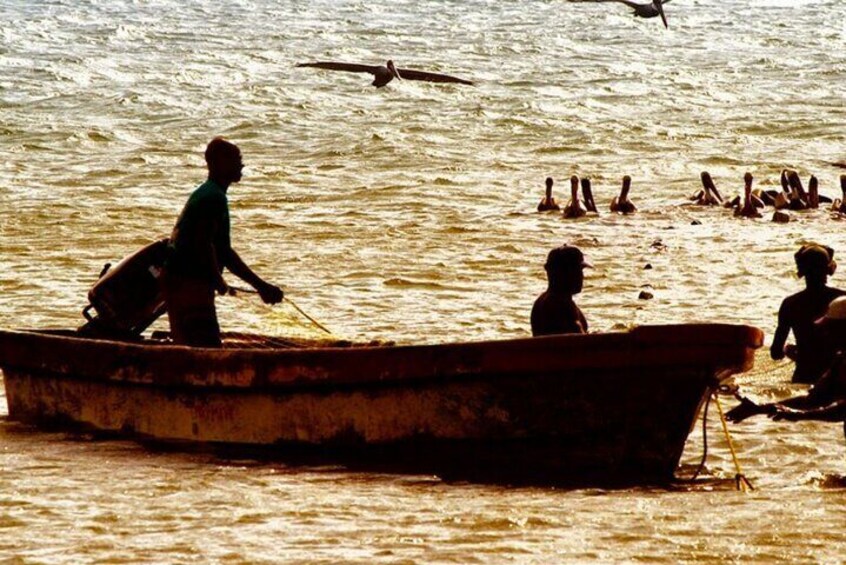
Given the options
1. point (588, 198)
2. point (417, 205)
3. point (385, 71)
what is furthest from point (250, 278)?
point (385, 71)

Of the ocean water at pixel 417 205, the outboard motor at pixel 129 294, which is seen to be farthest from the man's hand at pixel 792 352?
the outboard motor at pixel 129 294

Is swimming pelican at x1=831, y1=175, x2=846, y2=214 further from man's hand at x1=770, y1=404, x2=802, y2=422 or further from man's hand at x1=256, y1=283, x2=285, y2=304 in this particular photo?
man's hand at x1=770, y1=404, x2=802, y2=422

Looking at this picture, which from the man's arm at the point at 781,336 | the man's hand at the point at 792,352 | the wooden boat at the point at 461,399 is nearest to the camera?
the wooden boat at the point at 461,399

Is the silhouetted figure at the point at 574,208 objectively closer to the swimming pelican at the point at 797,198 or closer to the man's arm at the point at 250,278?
the swimming pelican at the point at 797,198

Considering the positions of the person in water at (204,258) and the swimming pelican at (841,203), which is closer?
the person in water at (204,258)

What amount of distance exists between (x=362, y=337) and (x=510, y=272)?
3334mm

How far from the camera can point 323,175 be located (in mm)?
23484

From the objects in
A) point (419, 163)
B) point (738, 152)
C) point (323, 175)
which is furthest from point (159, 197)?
point (738, 152)

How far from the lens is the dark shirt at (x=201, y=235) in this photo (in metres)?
8.90

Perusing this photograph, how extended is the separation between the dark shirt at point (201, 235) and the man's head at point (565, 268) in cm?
162

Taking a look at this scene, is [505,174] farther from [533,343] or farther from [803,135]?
[533,343]

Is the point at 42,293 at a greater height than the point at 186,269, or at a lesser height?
lesser

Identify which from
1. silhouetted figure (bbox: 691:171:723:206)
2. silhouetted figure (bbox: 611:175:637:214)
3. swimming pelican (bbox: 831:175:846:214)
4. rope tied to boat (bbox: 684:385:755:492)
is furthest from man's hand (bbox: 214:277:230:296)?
silhouetted figure (bbox: 691:171:723:206)

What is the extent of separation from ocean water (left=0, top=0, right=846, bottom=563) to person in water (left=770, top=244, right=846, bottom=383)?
38 centimetres
